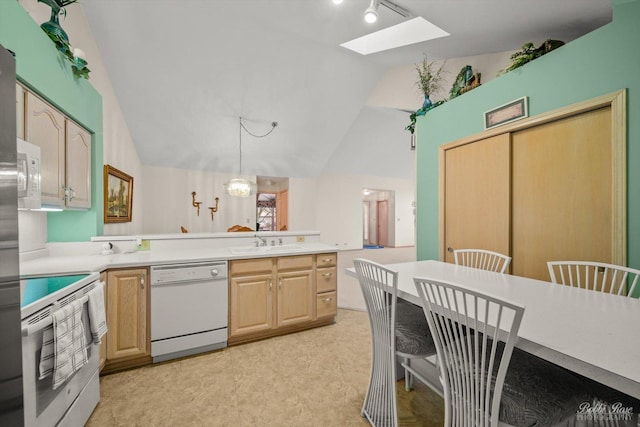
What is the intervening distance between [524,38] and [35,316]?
3.82 metres

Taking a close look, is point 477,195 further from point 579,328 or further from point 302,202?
point 302,202

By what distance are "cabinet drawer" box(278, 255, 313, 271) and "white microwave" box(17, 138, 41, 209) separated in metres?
1.74

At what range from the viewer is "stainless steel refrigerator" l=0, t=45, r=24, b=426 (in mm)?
642

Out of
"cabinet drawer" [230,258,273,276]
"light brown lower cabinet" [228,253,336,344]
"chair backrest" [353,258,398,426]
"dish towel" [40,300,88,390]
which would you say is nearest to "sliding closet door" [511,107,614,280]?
"chair backrest" [353,258,398,426]

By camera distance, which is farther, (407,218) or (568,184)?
(407,218)

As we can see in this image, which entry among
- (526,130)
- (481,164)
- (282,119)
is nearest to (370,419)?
(481,164)

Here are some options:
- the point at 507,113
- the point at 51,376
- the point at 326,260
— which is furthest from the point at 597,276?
the point at 51,376

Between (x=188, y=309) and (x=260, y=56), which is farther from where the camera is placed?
(x=260, y=56)

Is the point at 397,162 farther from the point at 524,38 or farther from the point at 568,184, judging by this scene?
the point at 568,184

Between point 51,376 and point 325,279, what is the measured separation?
2.10 m

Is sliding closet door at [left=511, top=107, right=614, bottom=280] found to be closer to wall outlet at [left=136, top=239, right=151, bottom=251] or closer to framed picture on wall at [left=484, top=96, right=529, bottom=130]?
framed picture on wall at [left=484, top=96, right=529, bottom=130]

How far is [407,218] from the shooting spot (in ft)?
30.8

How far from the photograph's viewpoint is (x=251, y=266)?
242 centimetres

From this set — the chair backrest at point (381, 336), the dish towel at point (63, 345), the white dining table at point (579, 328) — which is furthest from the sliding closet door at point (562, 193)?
the dish towel at point (63, 345)
